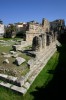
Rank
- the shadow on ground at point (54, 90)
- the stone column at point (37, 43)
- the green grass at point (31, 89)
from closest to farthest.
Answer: the green grass at point (31, 89) < the shadow on ground at point (54, 90) < the stone column at point (37, 43)

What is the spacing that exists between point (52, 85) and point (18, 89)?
2081 mm

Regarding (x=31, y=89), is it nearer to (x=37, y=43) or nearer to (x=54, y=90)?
(x=54, y=90)

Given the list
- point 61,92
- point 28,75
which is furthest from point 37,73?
point 61,92

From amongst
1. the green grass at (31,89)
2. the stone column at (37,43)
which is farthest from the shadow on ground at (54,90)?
the stone column at (37,43)

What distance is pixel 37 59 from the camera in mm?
12477

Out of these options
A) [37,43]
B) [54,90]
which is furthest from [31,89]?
[37,43]

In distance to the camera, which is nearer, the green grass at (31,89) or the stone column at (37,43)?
the green grass at (31,89)

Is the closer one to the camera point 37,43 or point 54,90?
point 54,90

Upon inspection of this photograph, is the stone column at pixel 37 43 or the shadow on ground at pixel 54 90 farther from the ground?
the stone column at pixel 37 43

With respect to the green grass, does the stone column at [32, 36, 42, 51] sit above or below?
above

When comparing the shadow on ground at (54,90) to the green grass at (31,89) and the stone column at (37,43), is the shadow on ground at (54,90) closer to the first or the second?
the green grass at (31,89)

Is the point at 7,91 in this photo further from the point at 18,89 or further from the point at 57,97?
the point at 57,97

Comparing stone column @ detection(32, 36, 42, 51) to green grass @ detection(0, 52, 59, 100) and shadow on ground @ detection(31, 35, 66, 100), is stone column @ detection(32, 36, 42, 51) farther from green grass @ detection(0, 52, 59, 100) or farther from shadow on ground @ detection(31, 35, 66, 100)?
shadow on ground @ detection(31, 35, 66, 100)

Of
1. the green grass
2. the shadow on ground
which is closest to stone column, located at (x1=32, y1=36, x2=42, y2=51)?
the green grass
